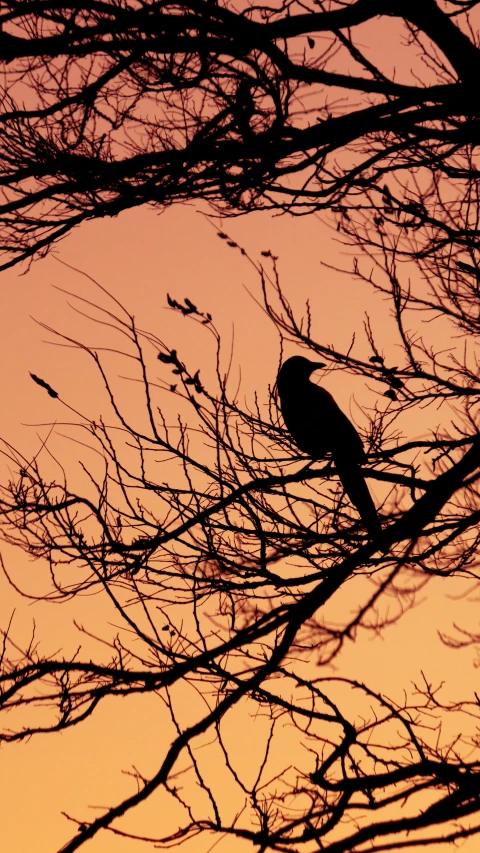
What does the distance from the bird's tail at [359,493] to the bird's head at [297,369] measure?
1.91 meters

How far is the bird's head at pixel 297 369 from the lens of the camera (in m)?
7.56

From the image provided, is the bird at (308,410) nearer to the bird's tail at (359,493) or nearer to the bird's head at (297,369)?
the bird's head at (297,369)

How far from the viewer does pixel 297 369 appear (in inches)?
298

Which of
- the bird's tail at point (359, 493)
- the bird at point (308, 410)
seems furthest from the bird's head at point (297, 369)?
A: the bird's tail at point (359, 493)

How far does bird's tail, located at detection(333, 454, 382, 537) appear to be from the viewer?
15.8 ft

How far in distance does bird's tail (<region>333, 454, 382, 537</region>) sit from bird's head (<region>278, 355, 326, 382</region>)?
191 cm

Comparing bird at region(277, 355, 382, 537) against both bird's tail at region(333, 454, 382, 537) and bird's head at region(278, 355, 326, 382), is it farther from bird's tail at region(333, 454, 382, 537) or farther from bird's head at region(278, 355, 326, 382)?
bird's tail at region(333, 454, 382, 537)

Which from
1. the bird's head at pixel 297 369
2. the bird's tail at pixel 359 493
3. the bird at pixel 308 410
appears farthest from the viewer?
the bird's head at pixel 297 369

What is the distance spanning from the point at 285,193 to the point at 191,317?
0.94 m

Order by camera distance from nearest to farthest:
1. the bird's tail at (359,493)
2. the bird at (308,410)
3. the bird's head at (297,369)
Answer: the bird's tail at (359,493)
the bird at (308,410)
the bird's head at (297,369)

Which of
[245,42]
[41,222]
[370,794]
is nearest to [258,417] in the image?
[41,222]

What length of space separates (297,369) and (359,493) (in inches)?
92.0

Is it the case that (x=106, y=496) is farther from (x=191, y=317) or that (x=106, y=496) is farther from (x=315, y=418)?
(x=315, y=418)

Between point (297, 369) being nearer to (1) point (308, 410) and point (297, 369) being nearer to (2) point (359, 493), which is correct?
(1) point (308, 410)
